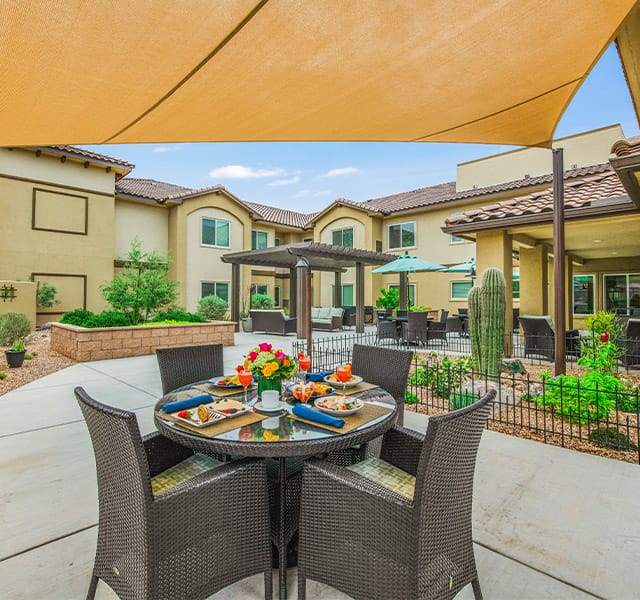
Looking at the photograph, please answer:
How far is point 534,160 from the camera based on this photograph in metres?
17.5

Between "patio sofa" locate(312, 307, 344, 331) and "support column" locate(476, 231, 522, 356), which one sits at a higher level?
"support column" locate(476, 231, 522, 356)

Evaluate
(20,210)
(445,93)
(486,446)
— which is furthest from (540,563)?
(20,210)

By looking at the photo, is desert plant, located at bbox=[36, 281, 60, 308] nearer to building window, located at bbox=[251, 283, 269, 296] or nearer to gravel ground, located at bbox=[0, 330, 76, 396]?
gravel ground, located at bbox=[0, 330, 76, 396]

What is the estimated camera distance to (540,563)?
2.20 meters

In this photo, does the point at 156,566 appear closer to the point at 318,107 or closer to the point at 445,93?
the point at 318,107

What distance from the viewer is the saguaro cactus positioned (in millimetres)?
6254

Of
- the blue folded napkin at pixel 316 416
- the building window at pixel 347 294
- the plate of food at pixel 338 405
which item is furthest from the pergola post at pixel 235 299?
the blue folded napkin at pixel 316 416

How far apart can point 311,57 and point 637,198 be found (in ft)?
19.5

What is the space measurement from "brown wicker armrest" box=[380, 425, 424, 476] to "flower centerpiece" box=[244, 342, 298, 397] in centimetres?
80

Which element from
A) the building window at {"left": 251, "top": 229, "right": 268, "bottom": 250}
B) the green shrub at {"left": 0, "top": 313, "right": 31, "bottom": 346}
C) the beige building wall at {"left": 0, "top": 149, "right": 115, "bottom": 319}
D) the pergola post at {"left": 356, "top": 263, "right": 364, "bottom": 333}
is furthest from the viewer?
the building window at {"left": 251, "top": 229, "right": 268, "bottom": 250}

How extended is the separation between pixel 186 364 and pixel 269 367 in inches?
59.3

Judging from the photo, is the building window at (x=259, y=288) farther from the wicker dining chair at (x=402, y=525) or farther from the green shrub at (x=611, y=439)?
the wicker dining chair at (x=402, y=525)

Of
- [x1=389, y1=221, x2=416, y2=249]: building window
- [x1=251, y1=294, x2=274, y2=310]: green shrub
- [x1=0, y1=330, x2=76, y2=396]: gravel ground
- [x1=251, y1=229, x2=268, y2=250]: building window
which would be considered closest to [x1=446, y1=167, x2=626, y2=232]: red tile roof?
[x1=0, y1=330, x2=76, y2=396]: gravel ground

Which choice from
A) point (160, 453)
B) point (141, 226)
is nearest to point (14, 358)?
point (160, 453)
